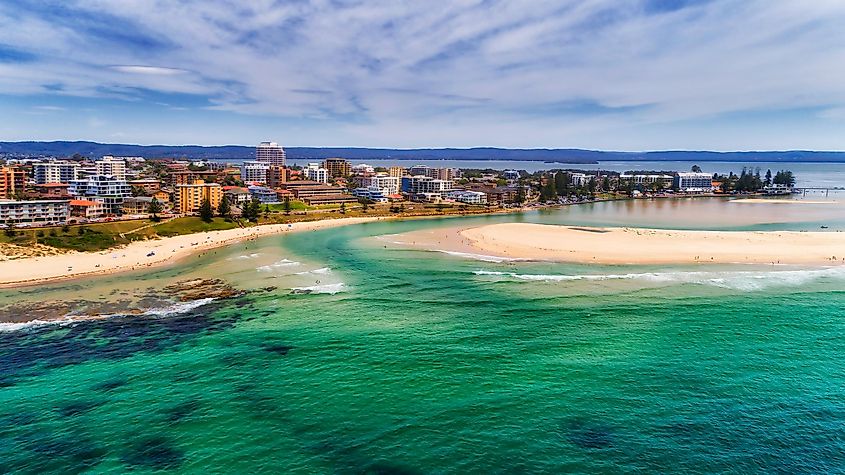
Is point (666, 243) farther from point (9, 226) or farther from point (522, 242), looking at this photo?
point (9, 226)

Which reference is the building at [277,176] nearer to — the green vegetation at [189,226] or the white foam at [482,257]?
the green vegetation at [189,226]

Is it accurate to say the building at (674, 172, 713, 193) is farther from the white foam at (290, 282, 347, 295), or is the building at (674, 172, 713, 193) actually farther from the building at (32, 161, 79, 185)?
the building at (32, 161, 79, 185)

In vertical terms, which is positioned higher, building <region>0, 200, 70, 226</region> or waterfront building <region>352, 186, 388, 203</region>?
waterfront building <region>352, 186, 388, 203</region>

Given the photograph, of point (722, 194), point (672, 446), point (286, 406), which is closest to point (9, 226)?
point (286, 406)

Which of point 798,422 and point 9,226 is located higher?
point 9,226

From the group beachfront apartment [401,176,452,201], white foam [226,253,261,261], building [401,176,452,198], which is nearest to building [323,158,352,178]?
building [401,176,452,198]

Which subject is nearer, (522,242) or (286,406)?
(286,406)

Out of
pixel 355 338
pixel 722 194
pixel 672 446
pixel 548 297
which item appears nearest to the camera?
pixel 672 446
